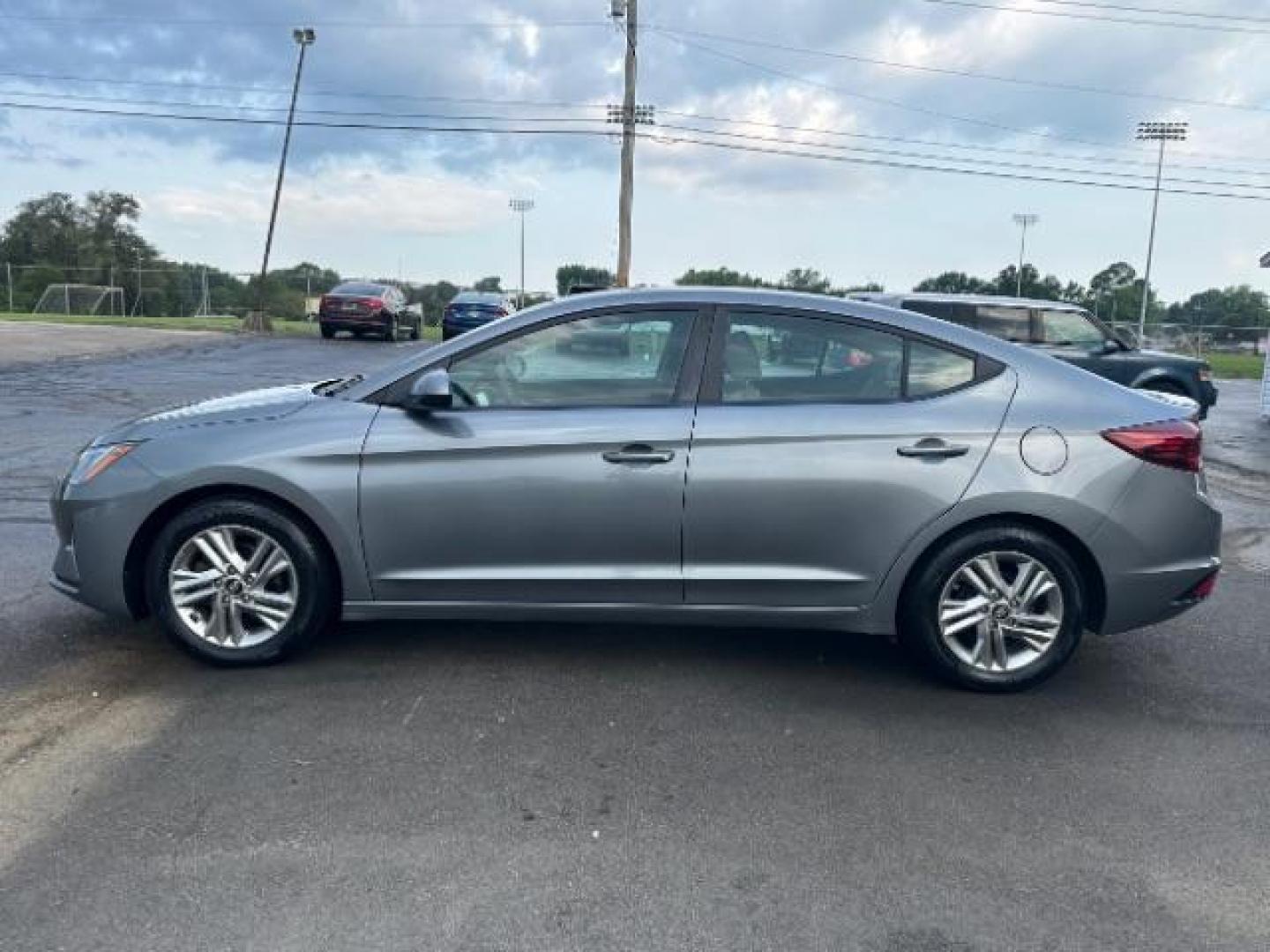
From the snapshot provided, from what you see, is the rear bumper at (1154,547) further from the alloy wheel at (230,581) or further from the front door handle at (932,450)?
the alloy wheel at (230,581)

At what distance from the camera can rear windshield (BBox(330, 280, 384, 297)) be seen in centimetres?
3052

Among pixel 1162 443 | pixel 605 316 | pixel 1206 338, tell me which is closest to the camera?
pixel 1162 443

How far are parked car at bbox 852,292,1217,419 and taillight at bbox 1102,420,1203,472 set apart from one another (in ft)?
32.9

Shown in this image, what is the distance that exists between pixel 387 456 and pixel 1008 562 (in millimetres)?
2560

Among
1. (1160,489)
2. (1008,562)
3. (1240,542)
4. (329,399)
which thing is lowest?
(1240,542)

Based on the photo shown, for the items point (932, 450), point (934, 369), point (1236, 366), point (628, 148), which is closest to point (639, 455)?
point (932, 450)

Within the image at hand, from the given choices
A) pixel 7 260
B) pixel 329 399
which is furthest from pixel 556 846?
pixel 7 260

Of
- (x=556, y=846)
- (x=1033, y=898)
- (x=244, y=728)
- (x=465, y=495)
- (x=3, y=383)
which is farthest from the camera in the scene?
(x=3, y=383)

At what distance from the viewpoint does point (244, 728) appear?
3.78 meters

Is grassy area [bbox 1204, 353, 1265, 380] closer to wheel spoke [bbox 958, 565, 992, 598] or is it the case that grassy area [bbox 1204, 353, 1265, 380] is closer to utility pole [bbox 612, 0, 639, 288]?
utility pole [bbox 612, 0, 639, 288]

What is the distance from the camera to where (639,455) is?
13.6 ft

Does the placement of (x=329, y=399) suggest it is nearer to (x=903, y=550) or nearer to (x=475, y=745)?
(x=475, y=745)

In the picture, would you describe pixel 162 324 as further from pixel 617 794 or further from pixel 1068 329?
pixel 617 794

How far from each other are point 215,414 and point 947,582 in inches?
123
